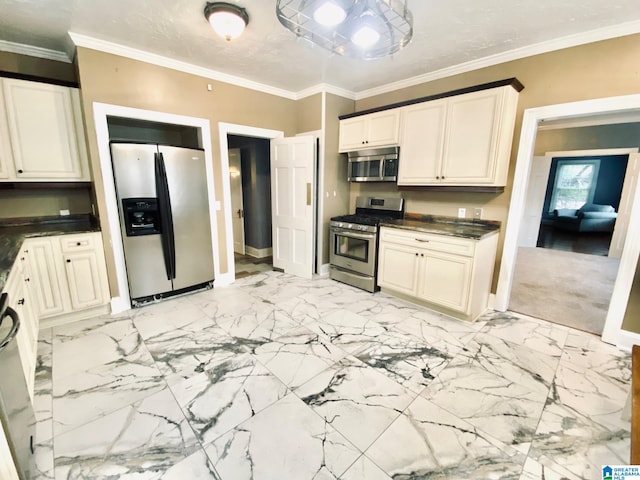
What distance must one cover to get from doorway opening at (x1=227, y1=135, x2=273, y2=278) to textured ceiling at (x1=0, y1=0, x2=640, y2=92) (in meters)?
1.87

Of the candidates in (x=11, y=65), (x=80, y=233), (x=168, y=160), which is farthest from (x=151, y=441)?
(x=11, y=65)

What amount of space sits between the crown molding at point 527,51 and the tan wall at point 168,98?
5.73 ft

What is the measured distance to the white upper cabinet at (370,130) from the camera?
3.50 metres

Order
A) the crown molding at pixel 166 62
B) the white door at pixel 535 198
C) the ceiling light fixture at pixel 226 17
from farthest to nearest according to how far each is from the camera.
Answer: the white door at pixel 535 198 < the crown molding at pixel 166 62 < the ceiling light fixture at pixel 226 17

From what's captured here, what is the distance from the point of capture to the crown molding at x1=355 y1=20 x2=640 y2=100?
2309mm

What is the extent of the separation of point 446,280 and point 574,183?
32.2 feet

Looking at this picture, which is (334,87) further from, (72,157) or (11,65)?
Answer: (11,65)

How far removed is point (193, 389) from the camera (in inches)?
76.3

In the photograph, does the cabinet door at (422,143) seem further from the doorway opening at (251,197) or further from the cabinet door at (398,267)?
the doorway opening at (251,197)

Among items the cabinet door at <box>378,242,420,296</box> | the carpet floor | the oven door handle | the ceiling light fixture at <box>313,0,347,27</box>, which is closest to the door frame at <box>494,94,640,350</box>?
the carpet floor

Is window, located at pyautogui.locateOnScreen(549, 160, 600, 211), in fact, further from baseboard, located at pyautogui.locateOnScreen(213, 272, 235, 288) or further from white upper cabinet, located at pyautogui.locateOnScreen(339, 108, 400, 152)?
baseboard, located at pyautogui.locateOnScreen(213, 272, 235, 288)

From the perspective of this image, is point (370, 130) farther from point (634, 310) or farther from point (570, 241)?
point (570, 241)

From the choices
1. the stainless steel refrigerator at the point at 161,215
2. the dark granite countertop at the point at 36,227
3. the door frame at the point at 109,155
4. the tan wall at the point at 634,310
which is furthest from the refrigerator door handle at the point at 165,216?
the tan wall at the point at 634,310

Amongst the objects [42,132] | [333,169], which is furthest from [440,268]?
[42,132]
